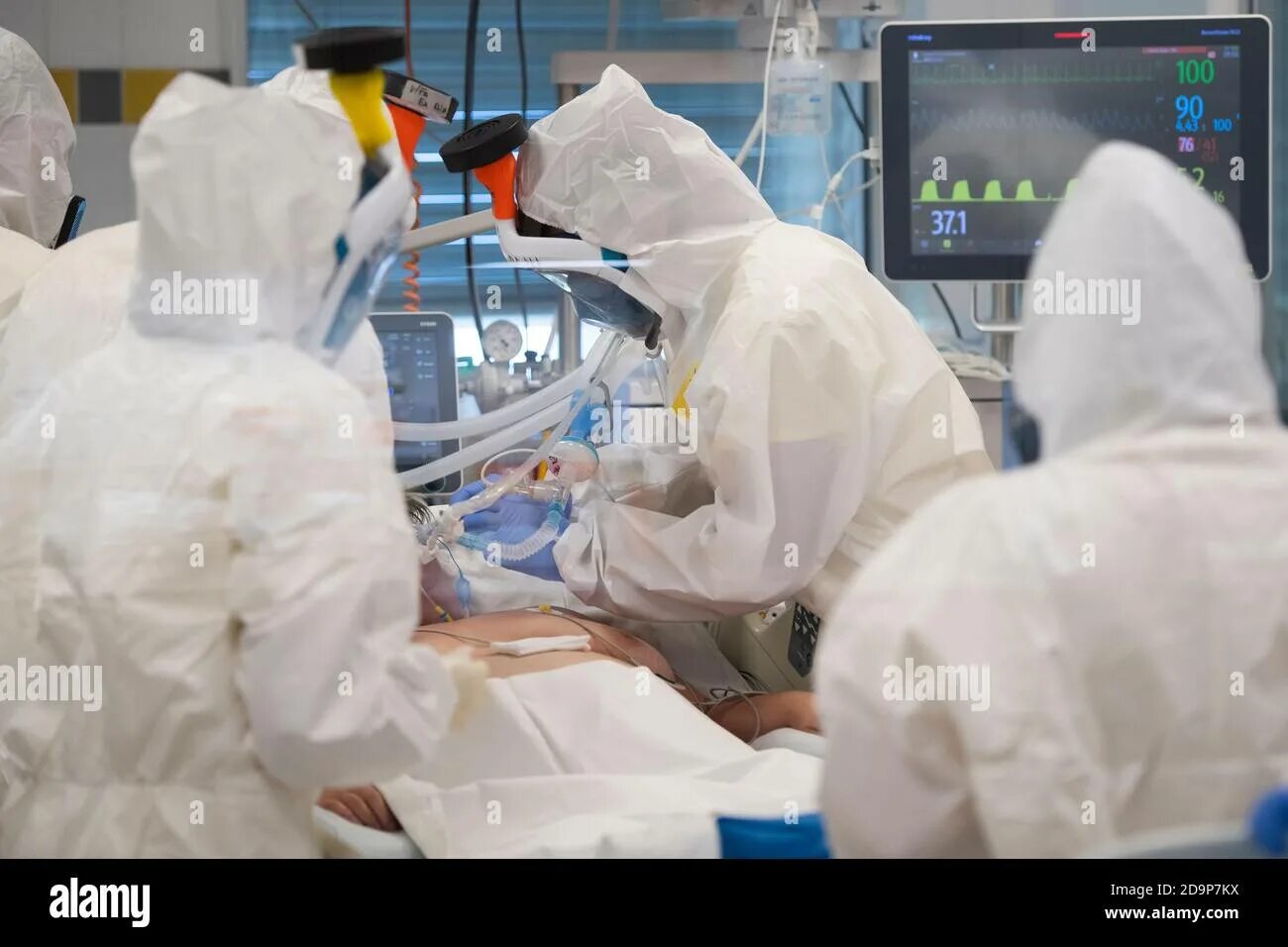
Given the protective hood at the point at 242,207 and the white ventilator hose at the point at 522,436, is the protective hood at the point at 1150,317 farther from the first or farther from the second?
the white ventilator hose at the point at 522,436

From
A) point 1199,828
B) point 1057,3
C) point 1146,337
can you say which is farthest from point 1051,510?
point 1057,3

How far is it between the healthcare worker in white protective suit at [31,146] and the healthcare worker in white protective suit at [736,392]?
0.88 meters

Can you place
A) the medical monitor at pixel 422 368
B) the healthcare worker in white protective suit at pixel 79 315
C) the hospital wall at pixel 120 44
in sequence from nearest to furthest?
the healthcare worker in white protective suit at pixel 79 315 → the medical monitor at pixel 422 368 → the hospital wall at pixel 120 44

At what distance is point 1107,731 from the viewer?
0.94m

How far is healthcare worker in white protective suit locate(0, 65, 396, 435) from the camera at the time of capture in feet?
4.36

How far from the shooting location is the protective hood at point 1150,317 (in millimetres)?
921

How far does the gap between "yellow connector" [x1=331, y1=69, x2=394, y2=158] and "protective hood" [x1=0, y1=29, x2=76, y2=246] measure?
118 cm

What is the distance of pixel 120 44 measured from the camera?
89.5 inches

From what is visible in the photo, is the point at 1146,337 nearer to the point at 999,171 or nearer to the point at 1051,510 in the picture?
the point at 1051,510

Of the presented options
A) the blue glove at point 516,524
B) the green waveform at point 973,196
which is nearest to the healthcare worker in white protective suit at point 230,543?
the blue glove at point 516,524

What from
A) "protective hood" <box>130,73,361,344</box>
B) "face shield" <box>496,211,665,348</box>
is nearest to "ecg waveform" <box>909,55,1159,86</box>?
"face shield" <box>496,211,665,348</box>
